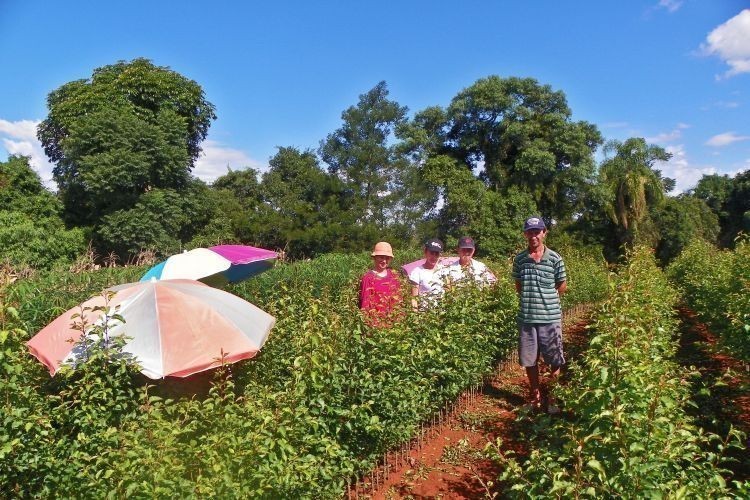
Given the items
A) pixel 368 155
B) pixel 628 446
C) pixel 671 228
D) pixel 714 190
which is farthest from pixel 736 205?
pixel 628 446

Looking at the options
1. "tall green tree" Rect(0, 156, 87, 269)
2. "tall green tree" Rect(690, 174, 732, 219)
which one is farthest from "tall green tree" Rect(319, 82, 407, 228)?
"tall green tree" Rect(690, 174, 732, 219)

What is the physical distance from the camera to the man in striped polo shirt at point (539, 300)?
4195 mm

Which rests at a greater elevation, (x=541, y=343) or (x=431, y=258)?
(x=431, y=258)

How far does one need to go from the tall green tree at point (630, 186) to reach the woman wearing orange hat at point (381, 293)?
67.6 feet

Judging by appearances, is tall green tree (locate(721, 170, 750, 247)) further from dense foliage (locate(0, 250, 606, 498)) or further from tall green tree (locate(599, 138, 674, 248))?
dense foliage (locate(0, 250, 606, 498))

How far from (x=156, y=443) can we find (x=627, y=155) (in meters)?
26.0

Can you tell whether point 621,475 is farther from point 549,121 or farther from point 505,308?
point 549,121

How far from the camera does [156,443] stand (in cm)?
209

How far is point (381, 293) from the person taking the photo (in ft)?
13.6

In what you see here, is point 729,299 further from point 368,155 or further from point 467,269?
point 368,155

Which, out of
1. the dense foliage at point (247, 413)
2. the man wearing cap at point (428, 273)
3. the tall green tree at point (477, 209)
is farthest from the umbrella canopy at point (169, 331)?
the tall green tree at point (477, 209)

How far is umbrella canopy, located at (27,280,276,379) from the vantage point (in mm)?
3086

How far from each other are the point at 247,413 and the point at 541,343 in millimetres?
2792

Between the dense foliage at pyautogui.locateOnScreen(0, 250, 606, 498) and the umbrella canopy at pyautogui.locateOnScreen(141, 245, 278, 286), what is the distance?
127 cm
